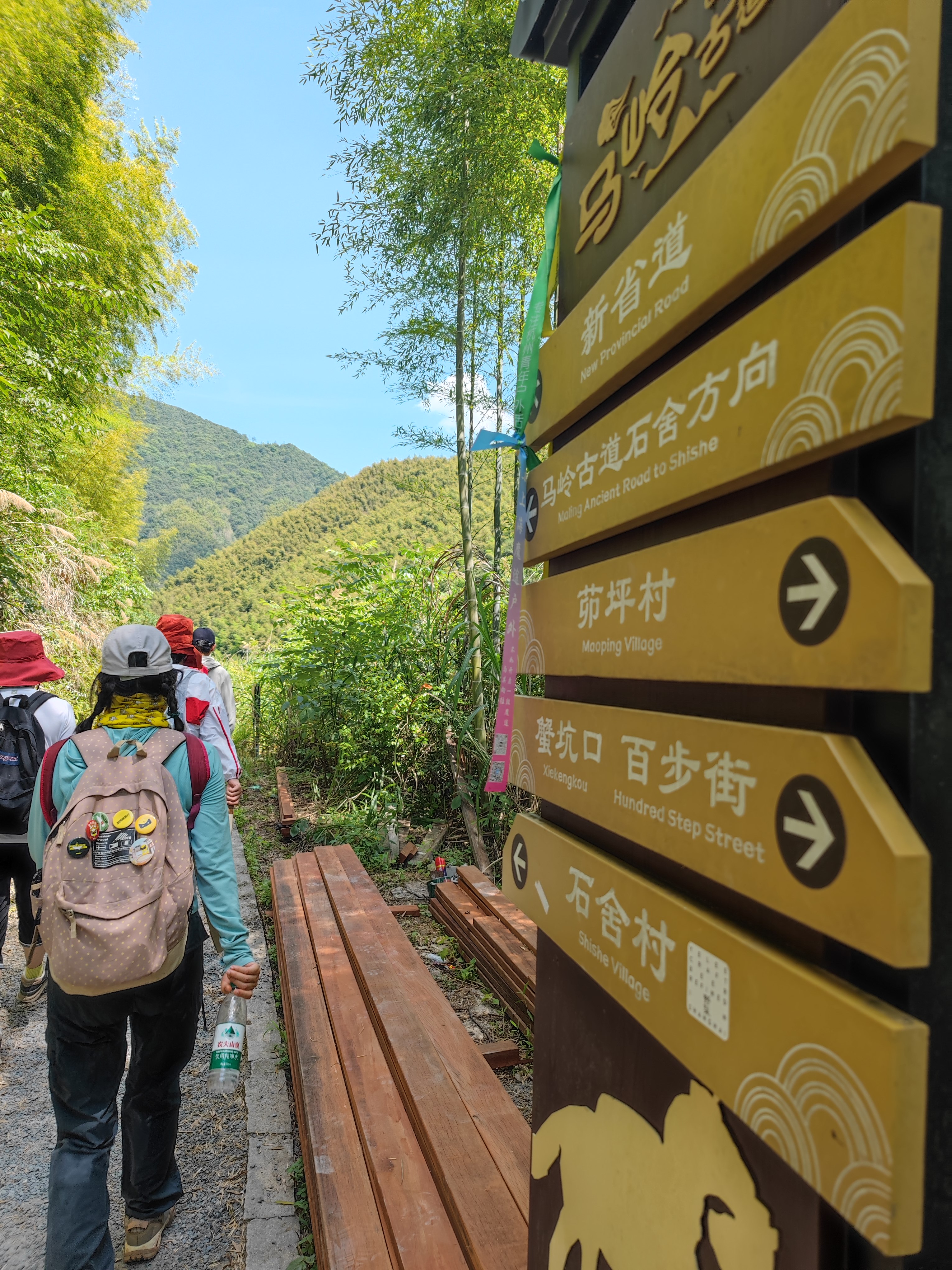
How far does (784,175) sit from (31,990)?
A: 161 inches

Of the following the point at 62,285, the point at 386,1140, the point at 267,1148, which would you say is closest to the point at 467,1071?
the point at 386,1140

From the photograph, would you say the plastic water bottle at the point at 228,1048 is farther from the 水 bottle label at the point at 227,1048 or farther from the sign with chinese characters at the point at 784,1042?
the sign with chinese characters at the point at 784,1042

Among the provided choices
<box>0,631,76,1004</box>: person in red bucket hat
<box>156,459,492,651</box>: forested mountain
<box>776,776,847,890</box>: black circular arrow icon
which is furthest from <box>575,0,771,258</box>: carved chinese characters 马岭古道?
<box>156,459,492,651</box>: forested mountain

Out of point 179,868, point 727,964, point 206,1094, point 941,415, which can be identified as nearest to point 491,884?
point 206,1094

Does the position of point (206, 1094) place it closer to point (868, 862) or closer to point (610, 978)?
point (610, 978)

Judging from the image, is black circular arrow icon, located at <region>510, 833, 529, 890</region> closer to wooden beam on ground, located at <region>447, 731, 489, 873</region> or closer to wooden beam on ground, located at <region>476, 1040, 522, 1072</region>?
wooden beam on ground, located at <region>476, 1040, 522, 1072</region>

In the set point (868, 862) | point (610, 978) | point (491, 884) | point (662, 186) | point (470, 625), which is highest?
point (662, 186)

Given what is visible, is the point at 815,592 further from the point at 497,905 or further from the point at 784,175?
the point at 497,905

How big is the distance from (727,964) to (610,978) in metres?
0.27

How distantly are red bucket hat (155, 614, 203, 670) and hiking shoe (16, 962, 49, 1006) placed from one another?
5.09ft

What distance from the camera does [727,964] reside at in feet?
2.28

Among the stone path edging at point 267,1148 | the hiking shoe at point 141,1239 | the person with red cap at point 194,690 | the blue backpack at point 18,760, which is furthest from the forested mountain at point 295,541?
the hiking shoe at point 141,1239

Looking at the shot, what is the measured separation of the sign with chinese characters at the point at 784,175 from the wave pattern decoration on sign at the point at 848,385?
11 cm

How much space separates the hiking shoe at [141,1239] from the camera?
2.01 m
